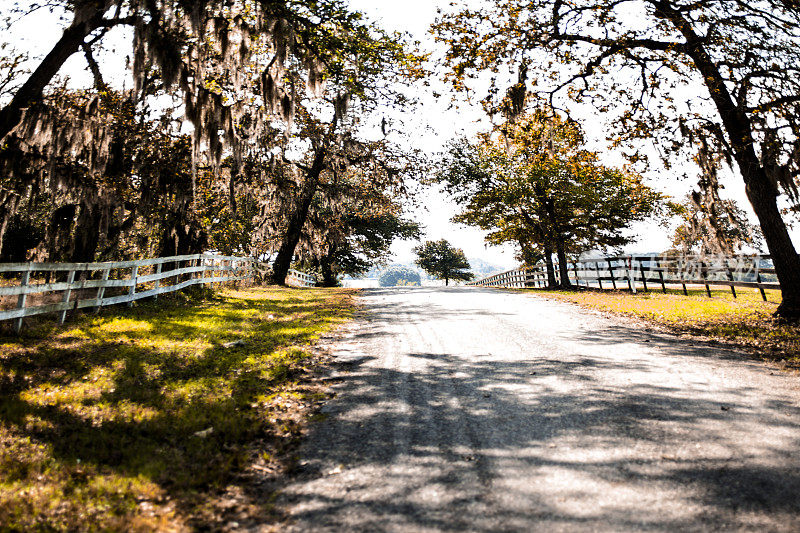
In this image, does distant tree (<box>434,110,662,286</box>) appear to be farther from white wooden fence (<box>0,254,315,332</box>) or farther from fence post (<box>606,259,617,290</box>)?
white wooden fence (<box>0,254,315,332</box>)

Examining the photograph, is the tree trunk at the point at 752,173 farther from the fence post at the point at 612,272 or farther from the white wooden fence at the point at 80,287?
the white wooden fence at the point at 80,287

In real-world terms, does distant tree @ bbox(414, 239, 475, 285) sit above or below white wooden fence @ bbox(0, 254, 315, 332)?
above

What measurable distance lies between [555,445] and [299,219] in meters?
22.1

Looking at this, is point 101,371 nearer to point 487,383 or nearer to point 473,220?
point 487,383

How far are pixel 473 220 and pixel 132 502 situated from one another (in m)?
26.5

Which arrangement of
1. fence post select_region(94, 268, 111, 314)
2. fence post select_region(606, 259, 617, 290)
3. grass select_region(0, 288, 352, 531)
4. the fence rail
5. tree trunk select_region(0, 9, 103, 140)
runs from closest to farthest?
grass select_region(0, 288, 352, 531) < tree trunk select_region(0, 9, 103, 140) < fence post select_region(94, 268, 111, 314) < the fence rail < fence post select_region(606, 259, 617, 290)

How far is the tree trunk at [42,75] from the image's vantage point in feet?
25.3

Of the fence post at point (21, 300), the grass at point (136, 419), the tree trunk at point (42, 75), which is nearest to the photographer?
the grass at point (136, 419)

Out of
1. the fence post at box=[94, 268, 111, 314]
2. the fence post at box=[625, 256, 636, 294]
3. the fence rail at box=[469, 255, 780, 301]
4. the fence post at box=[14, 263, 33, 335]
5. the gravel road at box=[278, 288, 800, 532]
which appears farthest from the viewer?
the fence post at box=[625, 256, 636, 294]

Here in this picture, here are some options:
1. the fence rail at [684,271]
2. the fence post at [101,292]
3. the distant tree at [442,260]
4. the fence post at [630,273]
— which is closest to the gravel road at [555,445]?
the fence post at [101,292]

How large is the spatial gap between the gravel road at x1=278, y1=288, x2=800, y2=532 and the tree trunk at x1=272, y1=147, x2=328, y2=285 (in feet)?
55.1

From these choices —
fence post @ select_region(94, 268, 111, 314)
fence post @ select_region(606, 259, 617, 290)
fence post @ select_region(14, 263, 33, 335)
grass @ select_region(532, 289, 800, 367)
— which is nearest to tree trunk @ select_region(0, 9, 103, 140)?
fence post @ select_region(14, 263, 33, 335)

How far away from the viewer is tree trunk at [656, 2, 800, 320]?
958 cm

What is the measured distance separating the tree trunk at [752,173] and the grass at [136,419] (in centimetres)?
1016
